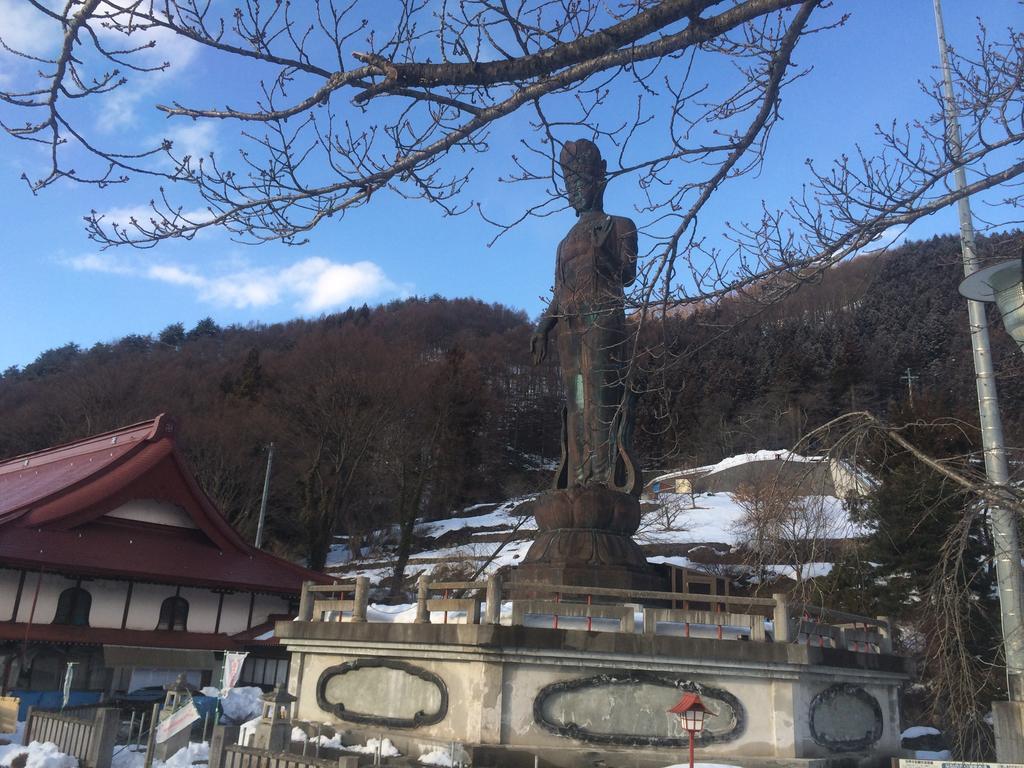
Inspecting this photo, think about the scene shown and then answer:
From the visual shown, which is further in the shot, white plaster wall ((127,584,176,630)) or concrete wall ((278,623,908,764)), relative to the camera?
white plaster wall ((127,584,176,630))

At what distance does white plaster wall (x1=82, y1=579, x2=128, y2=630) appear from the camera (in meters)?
15.9

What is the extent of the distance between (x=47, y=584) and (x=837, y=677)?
47.8 ft

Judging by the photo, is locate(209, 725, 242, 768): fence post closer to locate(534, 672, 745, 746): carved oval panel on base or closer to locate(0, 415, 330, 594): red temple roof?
locate(534, 672, 745, 746): carved oval panel on base

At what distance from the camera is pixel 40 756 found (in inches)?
339

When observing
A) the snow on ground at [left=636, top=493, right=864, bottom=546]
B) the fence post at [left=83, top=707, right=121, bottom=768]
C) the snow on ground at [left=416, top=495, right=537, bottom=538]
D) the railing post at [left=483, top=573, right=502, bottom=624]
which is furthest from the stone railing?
the snow on ground at [left=416, top=495, right=537, bottom=538]

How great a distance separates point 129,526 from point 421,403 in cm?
2143

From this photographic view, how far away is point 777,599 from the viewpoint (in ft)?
28.5

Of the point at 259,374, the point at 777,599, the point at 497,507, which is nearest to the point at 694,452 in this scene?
the point at 497,507

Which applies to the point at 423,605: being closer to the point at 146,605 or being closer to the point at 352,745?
the point at 352,745

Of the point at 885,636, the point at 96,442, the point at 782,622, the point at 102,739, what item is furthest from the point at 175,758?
the point at 96,442

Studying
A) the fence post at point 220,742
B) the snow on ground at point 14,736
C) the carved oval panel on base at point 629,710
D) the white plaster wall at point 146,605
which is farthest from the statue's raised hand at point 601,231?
the white plaster wall at point 146,605

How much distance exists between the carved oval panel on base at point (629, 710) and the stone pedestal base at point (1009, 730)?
99.5 inches

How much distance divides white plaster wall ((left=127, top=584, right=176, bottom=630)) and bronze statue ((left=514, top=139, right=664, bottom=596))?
32.2 feet

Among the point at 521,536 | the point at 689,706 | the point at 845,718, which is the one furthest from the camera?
the point at 521,536
